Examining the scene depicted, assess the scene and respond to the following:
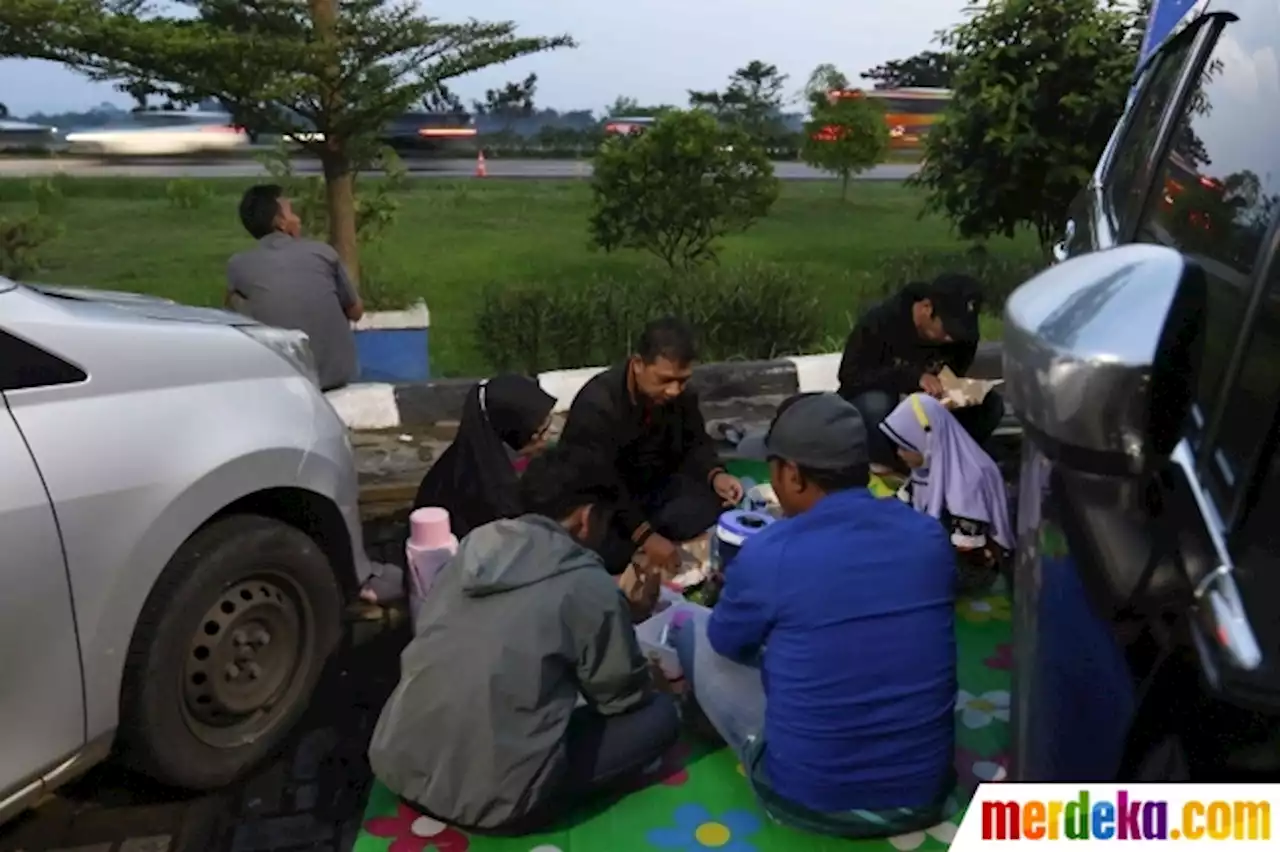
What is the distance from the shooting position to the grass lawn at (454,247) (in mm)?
7805

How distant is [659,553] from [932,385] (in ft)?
4.57

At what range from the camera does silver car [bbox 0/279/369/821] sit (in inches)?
97.0

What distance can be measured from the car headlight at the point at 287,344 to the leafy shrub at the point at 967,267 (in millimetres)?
5658

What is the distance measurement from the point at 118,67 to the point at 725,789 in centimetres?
550

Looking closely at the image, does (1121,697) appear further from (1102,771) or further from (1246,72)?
(1246,72)

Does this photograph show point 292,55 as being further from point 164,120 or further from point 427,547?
point 427,547

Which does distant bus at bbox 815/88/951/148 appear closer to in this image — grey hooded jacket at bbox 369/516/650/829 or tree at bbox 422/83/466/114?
tree at bbox 422/83/466/114

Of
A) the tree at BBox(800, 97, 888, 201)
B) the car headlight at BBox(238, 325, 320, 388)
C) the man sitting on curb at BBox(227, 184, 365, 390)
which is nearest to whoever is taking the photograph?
the car headlight at BBox(238, 325, 320, 388)

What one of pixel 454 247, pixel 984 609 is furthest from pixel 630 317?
pixel 984 609

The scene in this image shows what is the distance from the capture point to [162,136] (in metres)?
8.70

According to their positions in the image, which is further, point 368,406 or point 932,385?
point 368,406

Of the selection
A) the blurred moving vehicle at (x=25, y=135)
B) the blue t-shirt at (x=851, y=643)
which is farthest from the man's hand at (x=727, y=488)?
the blurred moving vehicle at (x=25, y=135)

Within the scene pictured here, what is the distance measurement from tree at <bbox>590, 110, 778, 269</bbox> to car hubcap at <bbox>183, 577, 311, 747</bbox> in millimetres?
5021

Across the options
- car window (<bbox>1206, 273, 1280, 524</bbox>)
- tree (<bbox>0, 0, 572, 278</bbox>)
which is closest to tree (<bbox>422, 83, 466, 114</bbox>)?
tree (<bbox>0, 0, 572, 278</bbox>)
